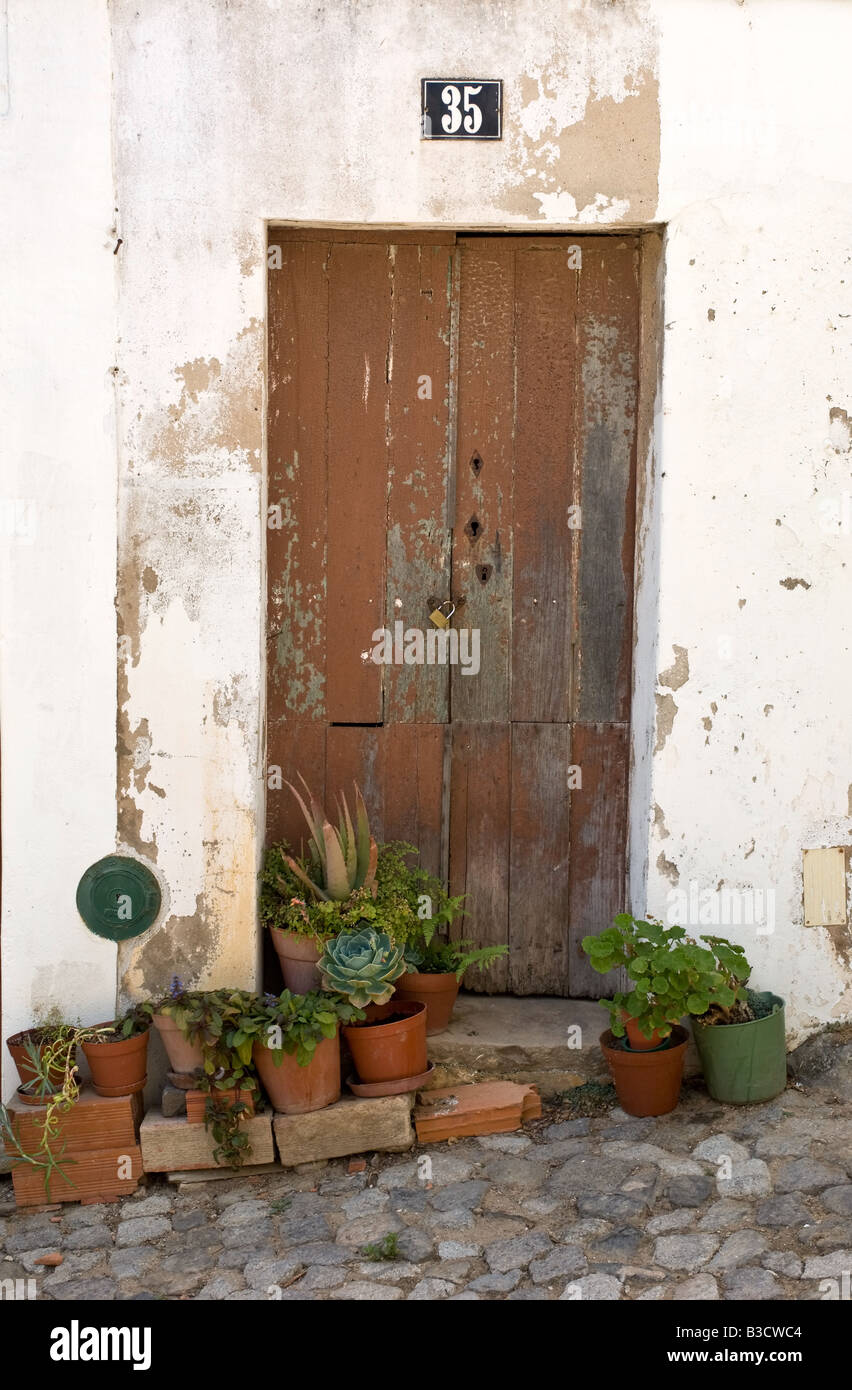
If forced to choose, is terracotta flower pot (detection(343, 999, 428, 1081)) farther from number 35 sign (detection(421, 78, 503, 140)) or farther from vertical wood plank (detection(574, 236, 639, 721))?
number 35 sign (detection(421, 78, 503, 140))

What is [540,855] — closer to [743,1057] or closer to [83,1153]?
[743,1057]

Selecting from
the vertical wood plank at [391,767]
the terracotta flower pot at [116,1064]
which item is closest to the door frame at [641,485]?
the vertical wood plank at [391,767]

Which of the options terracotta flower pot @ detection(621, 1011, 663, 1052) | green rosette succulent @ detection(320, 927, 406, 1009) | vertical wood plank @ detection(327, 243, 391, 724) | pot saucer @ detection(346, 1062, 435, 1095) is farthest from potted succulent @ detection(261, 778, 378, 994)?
terracotta flower pot @ detection(621, 1011, 663, 1052)

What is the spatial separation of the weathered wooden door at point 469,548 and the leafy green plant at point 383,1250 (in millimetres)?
1349

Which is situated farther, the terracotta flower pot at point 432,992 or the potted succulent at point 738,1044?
the terracotta flower pot at point 432,992

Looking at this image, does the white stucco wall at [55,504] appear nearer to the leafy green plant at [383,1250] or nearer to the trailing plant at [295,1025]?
the trailing plant at [295,1025]

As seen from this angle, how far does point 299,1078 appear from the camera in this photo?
12.3ft

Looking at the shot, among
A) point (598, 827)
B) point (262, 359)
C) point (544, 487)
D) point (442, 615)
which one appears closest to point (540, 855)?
point (598, 827)

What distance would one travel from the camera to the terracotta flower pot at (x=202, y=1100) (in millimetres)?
3727

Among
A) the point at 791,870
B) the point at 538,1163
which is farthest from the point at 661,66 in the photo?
the point at 538,1163

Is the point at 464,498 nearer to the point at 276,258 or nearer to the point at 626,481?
the point at 626,481

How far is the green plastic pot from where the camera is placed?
12.7 feet

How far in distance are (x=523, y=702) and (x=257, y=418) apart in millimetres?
1397

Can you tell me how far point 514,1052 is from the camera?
413 cm
